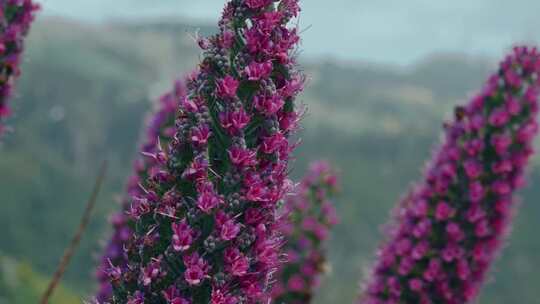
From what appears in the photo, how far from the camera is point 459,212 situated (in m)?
8.03

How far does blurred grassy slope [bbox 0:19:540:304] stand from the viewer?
207ft

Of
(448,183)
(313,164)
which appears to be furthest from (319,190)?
Result: (448,183)

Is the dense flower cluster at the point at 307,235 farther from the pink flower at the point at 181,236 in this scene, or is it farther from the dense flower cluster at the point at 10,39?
the pink flower at the point at 181,236

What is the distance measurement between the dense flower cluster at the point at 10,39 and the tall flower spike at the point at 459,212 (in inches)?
157

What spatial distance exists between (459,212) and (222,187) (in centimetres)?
464

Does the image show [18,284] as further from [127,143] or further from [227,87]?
[127,143]

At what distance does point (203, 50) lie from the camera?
4113 millimetres

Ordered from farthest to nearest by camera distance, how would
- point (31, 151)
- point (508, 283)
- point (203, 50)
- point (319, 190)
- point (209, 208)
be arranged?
point (508, 283)
point (31, 151)
point (319, 190)
point (203, 50)
point (209, 208)

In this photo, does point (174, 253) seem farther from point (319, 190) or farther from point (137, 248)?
point (319, 190)

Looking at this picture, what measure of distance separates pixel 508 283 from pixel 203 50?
7918 cm

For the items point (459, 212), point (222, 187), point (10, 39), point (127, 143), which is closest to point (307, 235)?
point (459, 212)

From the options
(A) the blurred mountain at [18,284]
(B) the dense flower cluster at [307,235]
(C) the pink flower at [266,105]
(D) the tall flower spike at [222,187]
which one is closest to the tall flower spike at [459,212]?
(B) the dense flower cluster at [307,235]

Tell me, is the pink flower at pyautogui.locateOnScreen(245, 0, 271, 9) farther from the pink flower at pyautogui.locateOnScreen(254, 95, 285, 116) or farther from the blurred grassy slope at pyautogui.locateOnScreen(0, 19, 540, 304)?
the blurred grassy slope at pyautogui.locateOnScreen(0, 19, 540, 304)

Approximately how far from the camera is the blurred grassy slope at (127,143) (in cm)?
6312
